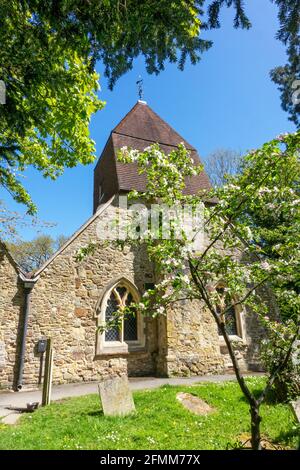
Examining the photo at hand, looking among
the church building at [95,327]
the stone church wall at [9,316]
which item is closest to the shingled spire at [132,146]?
the church building at [95,327]

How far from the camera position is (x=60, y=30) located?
3898 mm

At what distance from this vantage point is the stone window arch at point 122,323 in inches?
386

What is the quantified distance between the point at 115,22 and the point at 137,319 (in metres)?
9.16

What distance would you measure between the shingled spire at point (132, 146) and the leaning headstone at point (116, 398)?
808 centimetres

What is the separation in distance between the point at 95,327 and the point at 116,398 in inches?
161

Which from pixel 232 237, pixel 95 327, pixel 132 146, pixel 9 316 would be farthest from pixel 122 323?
pixel 132 146

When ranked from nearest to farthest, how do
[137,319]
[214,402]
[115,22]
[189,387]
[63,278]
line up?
1. [115,22]
2. [214,402]
3. [189,387]
4. [63,278]
5. [137,319]

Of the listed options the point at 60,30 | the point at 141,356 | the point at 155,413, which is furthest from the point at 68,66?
the point at 141,356

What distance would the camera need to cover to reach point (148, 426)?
4969 millimetres

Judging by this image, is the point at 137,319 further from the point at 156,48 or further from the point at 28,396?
the point at 156,48

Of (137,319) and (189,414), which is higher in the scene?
(137,319)

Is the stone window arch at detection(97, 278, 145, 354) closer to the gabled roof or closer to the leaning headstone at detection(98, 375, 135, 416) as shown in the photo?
the leaning headstone at detection(98, 375, 135, 416)

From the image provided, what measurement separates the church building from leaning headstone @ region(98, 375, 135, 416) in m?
3.73

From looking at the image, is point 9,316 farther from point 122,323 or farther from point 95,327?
point 122,323
